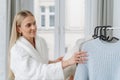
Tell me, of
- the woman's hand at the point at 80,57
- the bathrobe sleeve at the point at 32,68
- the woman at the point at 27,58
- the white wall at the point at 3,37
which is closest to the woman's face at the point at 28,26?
the woman at the point at 27,58

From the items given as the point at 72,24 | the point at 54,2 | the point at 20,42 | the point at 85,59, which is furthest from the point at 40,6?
the point at 85,59

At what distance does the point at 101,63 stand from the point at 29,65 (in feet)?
1.82

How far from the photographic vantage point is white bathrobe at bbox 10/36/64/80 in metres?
1.87

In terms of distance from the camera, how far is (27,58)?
191cm

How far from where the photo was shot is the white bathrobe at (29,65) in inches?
73.5

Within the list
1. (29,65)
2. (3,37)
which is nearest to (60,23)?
(3,37)

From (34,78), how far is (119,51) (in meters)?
0.66

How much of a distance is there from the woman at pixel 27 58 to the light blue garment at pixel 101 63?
15cm

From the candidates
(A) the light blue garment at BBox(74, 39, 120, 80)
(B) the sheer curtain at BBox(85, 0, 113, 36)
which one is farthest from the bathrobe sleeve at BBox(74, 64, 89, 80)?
(B) the sheer curtain at BBox(85, 0, 113, 36)

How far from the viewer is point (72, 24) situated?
3006 mm

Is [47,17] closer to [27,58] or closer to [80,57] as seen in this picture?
[27,58]

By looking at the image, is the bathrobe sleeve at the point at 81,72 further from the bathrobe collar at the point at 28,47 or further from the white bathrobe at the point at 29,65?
the bathrobe collar at the point at 28,47

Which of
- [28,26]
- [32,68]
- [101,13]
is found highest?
[101,13]

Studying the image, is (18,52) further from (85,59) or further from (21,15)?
(85,59)
